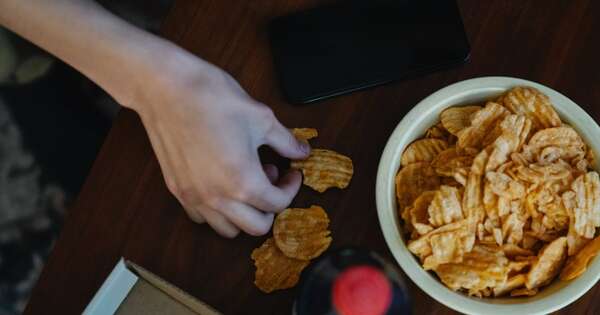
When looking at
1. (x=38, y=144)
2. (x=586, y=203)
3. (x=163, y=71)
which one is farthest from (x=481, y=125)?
(x=38, y=144)

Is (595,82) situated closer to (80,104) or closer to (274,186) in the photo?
(274,186)

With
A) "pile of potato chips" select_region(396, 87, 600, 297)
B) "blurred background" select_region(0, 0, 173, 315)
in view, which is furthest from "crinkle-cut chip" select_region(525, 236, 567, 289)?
"blurred background" select_region(0, 0, 173, 315)

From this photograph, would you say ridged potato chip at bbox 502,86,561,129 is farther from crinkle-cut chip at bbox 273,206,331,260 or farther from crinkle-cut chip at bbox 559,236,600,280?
crinkle-cut chip at bbox 273,206,331,260

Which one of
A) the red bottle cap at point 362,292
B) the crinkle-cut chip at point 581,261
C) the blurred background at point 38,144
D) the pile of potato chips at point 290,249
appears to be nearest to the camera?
the red bottle cap at point 362,292

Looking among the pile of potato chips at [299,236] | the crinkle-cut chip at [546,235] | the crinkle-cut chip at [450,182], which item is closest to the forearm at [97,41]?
the pile of potato chips at [299,236]

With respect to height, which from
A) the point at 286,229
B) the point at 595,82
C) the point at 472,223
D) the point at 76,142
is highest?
the point at 595,82

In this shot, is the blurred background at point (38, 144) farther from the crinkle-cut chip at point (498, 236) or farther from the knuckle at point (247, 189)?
the crinkle-cut chip at point (498, 236)

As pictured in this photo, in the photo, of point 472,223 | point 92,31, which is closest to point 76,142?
point 92,31
